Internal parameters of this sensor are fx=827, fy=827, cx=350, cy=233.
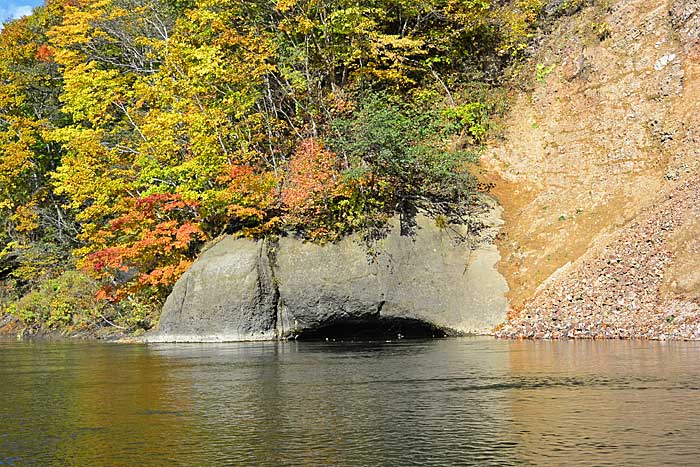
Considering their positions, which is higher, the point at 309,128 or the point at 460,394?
the point at 309,128

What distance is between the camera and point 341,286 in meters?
27.3

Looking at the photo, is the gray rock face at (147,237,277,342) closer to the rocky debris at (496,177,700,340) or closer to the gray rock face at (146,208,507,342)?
the gray rock face at (146,208,507,342)

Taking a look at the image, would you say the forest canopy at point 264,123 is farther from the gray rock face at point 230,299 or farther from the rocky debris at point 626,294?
the rocky debris at point 626,294

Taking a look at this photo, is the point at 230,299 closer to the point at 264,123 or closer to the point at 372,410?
the point at 264,123

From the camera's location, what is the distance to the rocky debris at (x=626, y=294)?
21.1 m

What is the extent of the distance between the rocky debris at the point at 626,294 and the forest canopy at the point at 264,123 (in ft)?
19.7

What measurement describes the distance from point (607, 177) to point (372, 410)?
1917 cm

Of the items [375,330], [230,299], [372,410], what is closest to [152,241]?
[230,299]

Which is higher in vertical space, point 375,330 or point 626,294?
point 626,294

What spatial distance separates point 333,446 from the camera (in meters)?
9.19

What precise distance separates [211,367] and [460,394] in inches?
298

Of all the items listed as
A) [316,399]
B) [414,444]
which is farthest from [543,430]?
[316,399]

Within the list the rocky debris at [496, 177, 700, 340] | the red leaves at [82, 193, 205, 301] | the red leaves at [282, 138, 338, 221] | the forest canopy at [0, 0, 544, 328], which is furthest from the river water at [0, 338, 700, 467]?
the red leaves at [82, 193, 205, 301]

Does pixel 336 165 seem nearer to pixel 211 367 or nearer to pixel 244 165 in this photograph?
pixel 244 165
